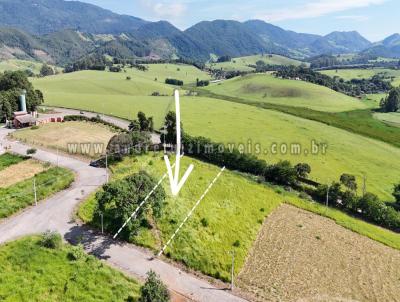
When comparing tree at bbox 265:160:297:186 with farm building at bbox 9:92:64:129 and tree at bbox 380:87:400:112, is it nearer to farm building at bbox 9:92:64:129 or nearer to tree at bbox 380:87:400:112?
farm building at bbox 9:92:64:129

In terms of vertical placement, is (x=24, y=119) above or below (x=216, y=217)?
above

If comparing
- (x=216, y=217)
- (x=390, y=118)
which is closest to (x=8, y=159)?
(x=216, y=217)

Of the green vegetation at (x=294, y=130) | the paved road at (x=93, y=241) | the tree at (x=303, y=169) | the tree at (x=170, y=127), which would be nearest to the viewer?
the paved road at (x=93, y=241)

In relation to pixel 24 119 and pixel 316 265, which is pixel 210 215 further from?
pixel 24 119

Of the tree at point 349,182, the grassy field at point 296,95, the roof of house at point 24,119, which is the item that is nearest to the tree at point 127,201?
the tree at point 349,182

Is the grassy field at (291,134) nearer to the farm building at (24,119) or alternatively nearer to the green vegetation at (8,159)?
the farm building at (24,119)

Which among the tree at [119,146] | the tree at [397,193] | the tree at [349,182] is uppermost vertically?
the tree at [119,146]

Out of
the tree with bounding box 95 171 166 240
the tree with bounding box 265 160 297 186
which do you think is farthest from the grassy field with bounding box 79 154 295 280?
the tree with bounding box 265 160 297 186
